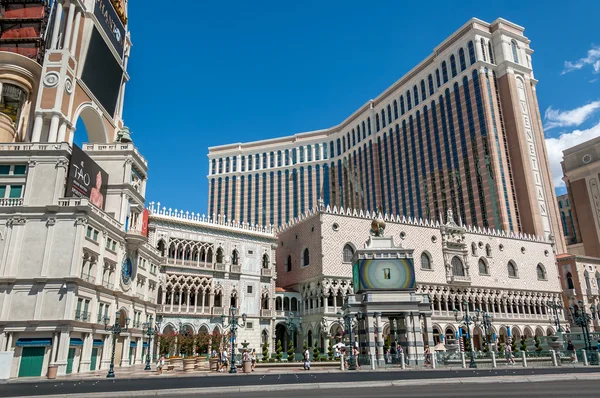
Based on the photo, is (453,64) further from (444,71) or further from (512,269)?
(512,269)

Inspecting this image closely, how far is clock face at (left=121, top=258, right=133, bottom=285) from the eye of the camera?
36.2 metres

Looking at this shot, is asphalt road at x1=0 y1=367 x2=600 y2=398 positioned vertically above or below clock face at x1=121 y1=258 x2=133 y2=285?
below

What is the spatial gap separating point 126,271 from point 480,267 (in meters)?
44.5

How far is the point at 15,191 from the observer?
31.1 meters

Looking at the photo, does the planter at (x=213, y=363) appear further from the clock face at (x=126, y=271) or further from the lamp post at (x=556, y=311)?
the lamp post at (x=556, y=311)

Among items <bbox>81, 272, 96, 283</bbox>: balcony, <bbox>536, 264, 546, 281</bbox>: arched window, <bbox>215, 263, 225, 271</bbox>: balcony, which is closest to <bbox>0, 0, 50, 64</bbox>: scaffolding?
<bbox>81, 272, 96, 283</bbox>: balcony

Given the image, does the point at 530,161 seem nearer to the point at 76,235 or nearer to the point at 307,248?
the point at 307,248

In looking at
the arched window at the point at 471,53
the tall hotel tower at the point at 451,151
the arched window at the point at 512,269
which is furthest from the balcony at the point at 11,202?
the arched window at the point at 471,53

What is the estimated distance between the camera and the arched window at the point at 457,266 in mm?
57394

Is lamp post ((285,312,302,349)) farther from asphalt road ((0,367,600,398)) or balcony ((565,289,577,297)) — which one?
balcony ((565,289,577,297))

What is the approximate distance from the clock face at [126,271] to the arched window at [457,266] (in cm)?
3900

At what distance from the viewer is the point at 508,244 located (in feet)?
205

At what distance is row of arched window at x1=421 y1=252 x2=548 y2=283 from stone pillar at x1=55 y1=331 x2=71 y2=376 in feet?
132

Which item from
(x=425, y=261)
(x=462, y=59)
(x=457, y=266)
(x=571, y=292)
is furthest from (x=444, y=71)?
(x=425, y=261)
